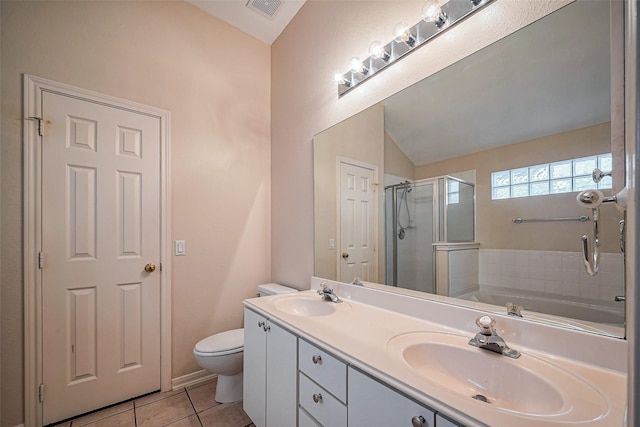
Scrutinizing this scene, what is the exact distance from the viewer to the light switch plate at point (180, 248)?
2.04 meters

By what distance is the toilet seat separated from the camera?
1745 mm

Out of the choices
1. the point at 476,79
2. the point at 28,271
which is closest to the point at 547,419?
the point at 476,79

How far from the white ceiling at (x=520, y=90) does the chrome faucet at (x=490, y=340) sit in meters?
0.67

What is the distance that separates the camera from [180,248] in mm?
2057

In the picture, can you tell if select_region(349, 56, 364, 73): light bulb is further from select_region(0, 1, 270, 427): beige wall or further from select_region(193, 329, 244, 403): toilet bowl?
select_region(193, 329, 244, 403): toilet bowl

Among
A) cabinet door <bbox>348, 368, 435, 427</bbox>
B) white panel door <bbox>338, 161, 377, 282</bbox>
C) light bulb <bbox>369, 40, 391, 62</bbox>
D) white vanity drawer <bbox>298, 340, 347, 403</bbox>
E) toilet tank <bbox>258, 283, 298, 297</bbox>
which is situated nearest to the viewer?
cabinet door <bbox>348, 368, 435, 427</bbox>

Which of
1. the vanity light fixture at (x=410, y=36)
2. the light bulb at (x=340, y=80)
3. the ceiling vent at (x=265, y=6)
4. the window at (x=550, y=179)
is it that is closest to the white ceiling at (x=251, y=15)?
the ceiling vent at (x=265, y=6)

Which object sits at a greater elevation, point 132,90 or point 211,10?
point 211,10

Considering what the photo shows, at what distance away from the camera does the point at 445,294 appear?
1.20 metres

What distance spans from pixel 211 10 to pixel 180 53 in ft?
1.52

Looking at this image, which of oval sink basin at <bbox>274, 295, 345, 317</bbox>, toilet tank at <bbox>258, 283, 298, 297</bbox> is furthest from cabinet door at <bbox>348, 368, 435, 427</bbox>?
toilet tank at <bbox>258, 283, 298, 297</bbox>

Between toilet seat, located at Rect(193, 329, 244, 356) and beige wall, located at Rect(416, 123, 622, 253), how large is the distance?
1599 mm

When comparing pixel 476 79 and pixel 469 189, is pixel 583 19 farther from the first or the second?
pixel 469 189

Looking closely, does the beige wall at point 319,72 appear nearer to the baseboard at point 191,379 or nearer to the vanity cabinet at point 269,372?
the vanity cabinet at point 269,372
